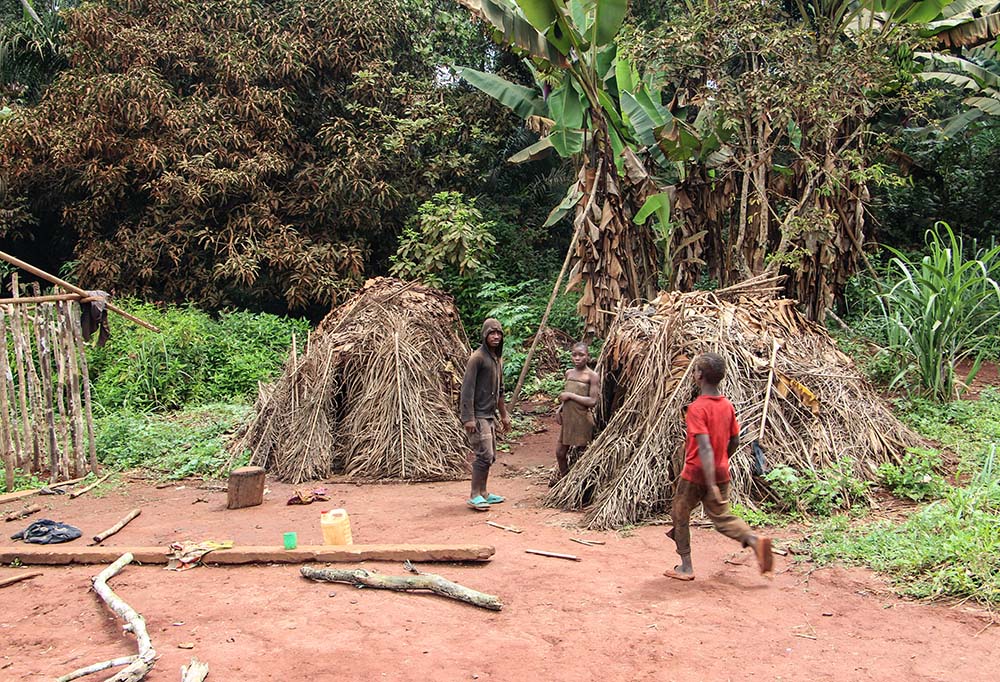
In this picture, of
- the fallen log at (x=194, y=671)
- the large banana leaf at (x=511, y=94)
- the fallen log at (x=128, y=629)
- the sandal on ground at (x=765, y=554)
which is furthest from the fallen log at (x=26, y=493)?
the large banana leaf at (x=511, y=94)

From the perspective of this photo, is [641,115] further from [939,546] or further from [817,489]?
[939,546]

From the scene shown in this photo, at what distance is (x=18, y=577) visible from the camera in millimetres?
5652

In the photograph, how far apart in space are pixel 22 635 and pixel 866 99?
9.37 metres

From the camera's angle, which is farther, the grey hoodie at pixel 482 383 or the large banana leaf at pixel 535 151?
the large banana leaf at pixel 535 151

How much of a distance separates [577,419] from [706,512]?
2236 millimetres

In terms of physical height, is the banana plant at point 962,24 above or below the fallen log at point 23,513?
above

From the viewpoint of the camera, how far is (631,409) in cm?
690

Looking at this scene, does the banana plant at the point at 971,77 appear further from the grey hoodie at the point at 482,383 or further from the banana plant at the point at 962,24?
the grey hoodie at the point at 482,383

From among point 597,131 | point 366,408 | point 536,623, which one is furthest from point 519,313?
point 536,623

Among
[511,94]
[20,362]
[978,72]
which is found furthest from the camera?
[511,94]

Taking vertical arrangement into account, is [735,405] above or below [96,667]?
above

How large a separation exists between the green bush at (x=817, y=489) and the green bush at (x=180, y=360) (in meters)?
7.86

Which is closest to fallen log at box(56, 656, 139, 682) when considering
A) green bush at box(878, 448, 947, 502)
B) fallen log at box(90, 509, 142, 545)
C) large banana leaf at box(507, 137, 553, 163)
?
fallen log at box(90, 509, 142, 545)

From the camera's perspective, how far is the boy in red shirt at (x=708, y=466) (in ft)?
16.3
